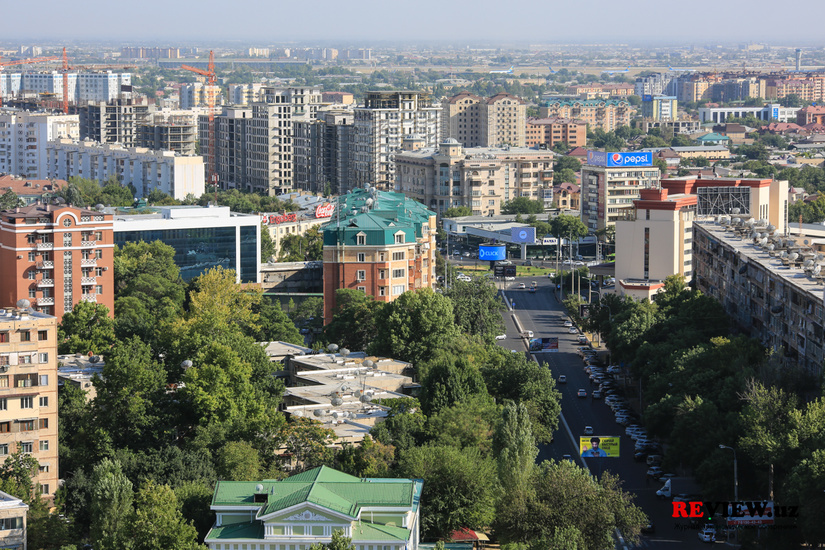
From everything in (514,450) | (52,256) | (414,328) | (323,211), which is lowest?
(514,450)

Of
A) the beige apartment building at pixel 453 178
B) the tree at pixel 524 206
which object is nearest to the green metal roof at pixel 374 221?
the beige apartment building at pixel 453 178

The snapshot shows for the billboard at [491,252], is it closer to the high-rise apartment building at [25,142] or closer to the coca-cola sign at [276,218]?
the coca-cola sign at [276,218]

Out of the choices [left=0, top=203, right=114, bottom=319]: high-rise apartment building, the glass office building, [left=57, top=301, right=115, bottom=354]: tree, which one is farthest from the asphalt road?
[left=0, top=203, right=114, bottom=319]: high-rise apartment building

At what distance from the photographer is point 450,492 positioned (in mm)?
38344

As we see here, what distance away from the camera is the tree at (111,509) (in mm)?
35188

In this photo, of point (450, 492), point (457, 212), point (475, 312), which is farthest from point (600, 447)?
point (457, 212)

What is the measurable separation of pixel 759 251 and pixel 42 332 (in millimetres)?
31934

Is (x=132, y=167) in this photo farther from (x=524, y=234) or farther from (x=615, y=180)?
(x=615, y=180)

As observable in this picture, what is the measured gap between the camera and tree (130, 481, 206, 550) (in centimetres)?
3441

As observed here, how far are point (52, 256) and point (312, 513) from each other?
3444 cm

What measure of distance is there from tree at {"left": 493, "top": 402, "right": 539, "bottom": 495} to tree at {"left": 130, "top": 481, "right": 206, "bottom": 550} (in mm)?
8703

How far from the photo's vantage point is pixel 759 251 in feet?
202

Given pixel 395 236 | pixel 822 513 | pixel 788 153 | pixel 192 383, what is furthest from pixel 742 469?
pixel 788 153

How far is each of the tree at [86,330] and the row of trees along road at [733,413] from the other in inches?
828
